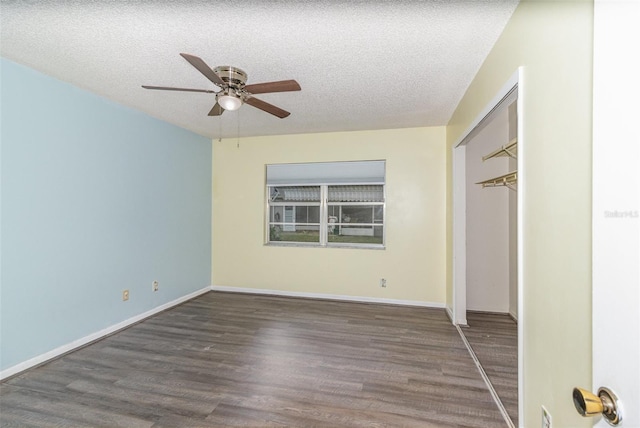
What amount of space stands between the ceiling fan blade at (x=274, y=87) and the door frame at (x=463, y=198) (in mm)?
1369

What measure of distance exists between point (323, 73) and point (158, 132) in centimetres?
249

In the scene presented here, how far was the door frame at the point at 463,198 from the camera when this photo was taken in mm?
1545

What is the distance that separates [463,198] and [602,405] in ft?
9.77

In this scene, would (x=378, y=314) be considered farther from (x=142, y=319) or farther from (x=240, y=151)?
(x=240, y=151)

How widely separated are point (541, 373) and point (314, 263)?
125 inches

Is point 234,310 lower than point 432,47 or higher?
lower

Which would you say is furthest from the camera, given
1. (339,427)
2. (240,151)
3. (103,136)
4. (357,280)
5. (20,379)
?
(240,151)

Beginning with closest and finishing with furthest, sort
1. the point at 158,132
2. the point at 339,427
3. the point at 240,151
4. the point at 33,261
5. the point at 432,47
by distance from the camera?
the point at 339,427, the point at 432,47, the point at 33,261, the point at 158,132, the point at 240,151

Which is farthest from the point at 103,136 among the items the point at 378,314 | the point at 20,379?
the point at 378,314

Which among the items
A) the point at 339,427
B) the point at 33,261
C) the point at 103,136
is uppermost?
the point at 103,136

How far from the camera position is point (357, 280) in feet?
13.6

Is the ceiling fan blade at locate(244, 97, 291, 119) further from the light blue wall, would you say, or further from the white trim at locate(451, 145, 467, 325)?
the white trim at locate(451, 145, 467, 325)

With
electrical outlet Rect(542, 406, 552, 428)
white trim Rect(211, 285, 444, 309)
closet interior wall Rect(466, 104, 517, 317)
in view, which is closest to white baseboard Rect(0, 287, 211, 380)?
white trim Rect(211, 285, 444, 309)

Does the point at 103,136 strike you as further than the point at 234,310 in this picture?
No
